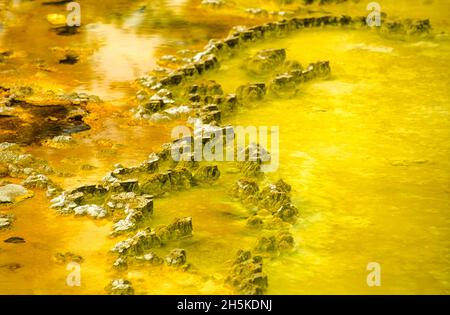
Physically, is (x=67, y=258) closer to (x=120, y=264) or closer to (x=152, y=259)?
(x=120, y=264)

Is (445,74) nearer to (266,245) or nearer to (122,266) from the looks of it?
(266,245)

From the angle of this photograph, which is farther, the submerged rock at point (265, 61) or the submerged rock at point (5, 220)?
the submerged rock at point (265, 61)

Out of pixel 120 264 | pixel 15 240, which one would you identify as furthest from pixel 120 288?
pixel 15 240

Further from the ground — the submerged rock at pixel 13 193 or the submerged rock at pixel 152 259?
the submerged rock at pixel 13 193

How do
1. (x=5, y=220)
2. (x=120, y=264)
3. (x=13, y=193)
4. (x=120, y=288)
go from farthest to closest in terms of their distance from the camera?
(x=13, y=193) → (x=5, y=220) → (x=120, y=264) → (x=120, y=288)

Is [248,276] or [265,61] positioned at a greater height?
[265,61]

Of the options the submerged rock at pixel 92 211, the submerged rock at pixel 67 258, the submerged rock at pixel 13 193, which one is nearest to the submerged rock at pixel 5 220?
the submerged rock at pixel 13 193

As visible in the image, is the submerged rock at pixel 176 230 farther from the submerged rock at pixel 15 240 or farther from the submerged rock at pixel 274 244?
the submerged rock at pixel 15 240

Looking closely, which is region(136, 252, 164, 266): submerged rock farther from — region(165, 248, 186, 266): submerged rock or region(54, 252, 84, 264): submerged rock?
region(54, 252, 84, 264): submerged rock

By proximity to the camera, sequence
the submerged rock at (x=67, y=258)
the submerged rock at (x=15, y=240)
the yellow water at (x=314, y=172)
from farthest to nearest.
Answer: the submerged rock at (x=15, y=240) < the submerged rock at (x=67, y=258) < the yellow water at (x=314, y=172)
